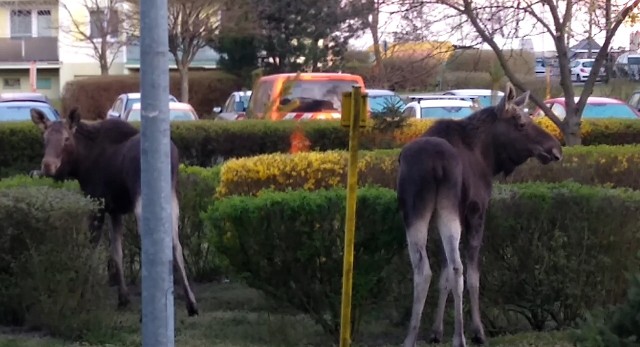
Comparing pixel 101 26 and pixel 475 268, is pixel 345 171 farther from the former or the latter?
pixel 101 26

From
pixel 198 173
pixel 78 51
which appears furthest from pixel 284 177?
pixel 78 51

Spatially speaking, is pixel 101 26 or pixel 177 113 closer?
pixel 177 113

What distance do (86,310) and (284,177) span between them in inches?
128

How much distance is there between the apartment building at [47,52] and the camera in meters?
50.9

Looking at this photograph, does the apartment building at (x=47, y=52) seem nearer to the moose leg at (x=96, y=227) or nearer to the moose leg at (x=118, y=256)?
the moose leg at (x=118, y=256)

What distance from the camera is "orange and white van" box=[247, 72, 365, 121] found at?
857 inches

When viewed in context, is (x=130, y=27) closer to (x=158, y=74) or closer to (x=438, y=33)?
(x=438, y=33)

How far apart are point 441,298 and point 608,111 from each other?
16.4 m

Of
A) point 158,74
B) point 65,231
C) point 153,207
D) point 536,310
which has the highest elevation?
point 158,74

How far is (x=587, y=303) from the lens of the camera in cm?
887

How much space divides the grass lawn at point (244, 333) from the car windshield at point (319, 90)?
38.8ft

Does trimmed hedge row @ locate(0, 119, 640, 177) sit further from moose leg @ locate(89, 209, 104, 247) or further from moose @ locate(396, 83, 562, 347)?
moose @ locate(396, 83, 562, 347)

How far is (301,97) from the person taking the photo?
22.2m

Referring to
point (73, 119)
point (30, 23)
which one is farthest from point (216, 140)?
point (30, 23)
